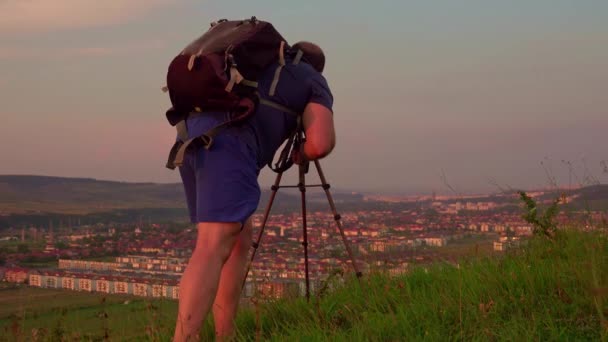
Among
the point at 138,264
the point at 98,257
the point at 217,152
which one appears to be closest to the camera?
the point at 217,152

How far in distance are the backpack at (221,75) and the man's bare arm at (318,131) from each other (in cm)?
13

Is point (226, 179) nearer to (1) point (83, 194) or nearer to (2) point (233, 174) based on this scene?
(2) point (233, 174)

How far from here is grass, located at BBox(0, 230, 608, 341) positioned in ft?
11.2

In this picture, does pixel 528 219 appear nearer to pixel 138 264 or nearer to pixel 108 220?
pixel 138 264

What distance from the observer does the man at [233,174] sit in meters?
3.37

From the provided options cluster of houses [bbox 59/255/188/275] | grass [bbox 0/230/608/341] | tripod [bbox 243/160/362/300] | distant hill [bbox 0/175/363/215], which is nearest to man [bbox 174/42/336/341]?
grass [bbox 0/230/608/341]

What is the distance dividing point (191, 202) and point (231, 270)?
1.73ft

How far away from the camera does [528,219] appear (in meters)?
5.73

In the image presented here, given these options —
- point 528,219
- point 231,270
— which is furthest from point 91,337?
point 528,219

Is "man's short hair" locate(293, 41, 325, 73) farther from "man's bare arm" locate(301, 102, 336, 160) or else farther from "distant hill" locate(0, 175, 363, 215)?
"distant hill" locate(0, 175, 363, 215)

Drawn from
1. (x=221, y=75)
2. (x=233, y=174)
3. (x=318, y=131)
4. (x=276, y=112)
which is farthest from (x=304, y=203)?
(x=221, y=75)

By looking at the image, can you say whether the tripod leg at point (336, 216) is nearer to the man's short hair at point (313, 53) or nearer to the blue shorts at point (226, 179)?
the man's short hair at point (313, 53)

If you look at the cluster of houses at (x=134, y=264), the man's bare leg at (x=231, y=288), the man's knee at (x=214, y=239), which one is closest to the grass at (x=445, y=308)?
the man's bare leg at (x=231, y=288)

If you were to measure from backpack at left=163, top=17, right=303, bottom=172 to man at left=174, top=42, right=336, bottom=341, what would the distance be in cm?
7
